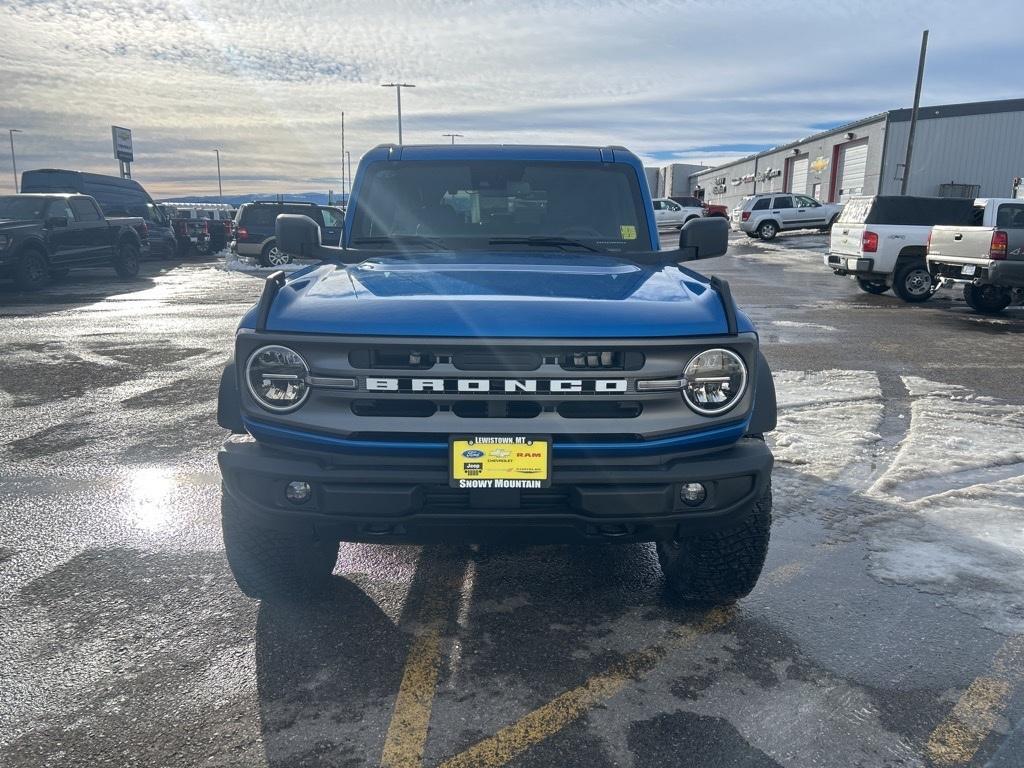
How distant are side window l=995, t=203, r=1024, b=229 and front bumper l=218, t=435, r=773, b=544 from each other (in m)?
12.3

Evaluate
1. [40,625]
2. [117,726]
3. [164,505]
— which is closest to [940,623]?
[117,726]

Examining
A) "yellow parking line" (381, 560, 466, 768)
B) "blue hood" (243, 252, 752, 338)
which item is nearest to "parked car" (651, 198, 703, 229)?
"blue hood" (243, 252, 752, 338)

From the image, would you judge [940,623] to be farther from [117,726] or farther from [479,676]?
[117,726]

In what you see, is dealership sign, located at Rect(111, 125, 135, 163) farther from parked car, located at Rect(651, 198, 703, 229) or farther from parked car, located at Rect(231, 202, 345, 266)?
parked car, located at Rect(651, 198, 703, 229)

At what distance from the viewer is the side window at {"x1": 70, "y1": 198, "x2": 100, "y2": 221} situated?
56.5ft

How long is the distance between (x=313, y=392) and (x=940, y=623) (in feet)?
8.56

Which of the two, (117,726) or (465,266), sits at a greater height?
(465,266)

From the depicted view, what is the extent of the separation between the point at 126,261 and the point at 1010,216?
1831 cm

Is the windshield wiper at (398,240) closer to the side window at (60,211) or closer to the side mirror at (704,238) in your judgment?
the side mirror at (704,238)

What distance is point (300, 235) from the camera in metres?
3.96

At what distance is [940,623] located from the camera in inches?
126

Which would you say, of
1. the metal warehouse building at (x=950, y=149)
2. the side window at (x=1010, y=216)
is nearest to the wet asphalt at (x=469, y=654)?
the side window at (x=1010, y=216)

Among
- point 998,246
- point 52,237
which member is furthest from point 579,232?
point 52,237

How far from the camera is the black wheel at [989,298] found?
13555 millimetres
